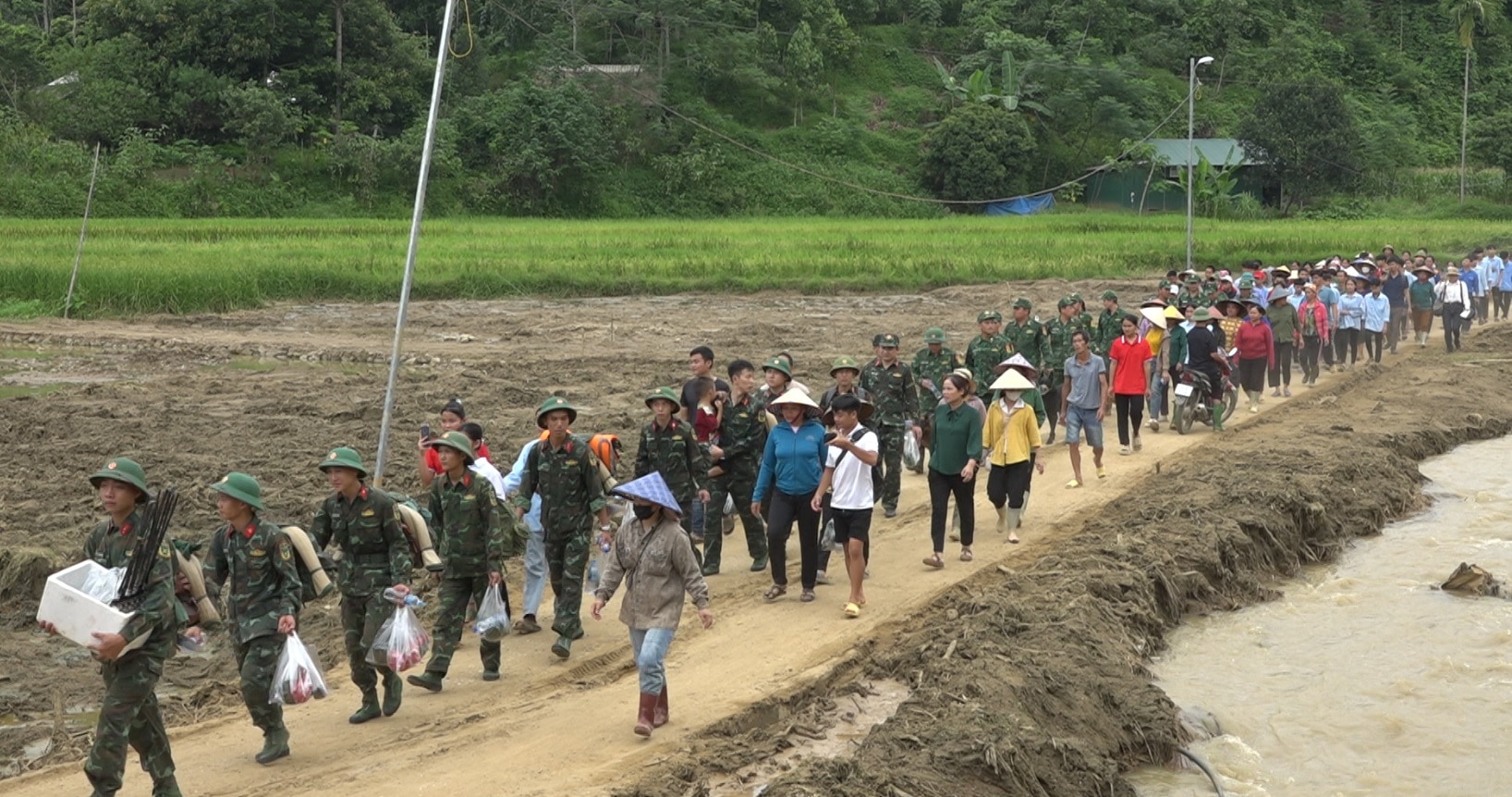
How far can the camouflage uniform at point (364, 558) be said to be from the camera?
29.4ft

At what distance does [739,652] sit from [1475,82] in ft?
256

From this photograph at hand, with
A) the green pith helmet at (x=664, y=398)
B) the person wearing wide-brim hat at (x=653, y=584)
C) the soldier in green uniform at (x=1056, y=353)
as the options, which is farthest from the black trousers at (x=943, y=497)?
the soldier in green uniform at (x=1056, y=353)

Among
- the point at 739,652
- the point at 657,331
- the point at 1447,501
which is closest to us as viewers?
the point at 739,652

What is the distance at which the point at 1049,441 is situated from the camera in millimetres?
18672

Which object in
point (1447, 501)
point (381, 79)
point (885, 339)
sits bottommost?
point (1447, 501)

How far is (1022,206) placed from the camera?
61625mm

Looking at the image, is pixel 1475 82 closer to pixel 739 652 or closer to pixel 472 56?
pixel 472 56

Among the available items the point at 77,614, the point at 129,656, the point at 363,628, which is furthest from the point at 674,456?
the point at 77,614

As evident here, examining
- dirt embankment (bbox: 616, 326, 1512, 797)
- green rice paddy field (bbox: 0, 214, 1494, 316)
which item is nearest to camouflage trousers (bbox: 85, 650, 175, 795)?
dirt embankment (bbox: 616, 326, 1512, 797)

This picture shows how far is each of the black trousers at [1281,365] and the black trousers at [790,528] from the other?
41.7 ft

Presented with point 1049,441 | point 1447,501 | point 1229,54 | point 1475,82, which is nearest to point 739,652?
point 1049,441

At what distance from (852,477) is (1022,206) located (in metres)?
51.8

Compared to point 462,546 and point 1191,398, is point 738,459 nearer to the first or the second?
point 462,546

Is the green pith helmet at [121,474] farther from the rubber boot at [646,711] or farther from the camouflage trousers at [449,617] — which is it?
the rubber boot at [646,711]
